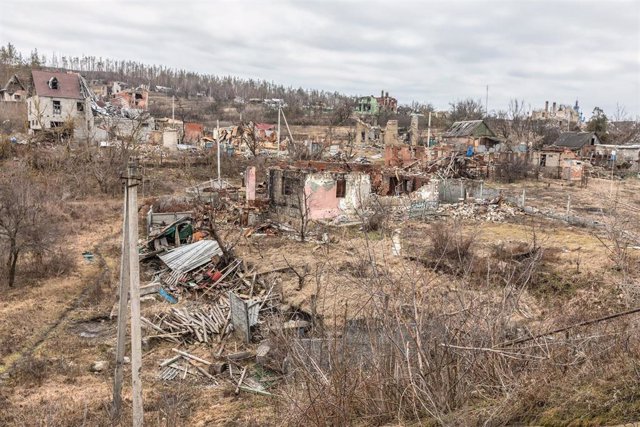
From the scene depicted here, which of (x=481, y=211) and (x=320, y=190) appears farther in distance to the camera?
(x=481, y=211)

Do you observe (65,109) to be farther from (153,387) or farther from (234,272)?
(153,387)

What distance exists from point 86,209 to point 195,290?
1183 cm

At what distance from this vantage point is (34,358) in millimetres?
9211

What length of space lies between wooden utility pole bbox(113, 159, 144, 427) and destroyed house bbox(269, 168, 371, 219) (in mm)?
11946

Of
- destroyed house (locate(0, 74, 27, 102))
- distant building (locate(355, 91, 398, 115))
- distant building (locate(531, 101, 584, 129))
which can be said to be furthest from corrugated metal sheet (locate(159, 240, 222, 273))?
distant building (locate(531, 101, 584, 129))

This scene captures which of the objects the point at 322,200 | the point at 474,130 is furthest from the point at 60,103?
the point at 474,130

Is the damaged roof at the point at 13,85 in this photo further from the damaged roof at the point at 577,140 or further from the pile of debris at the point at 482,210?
the damaged roof at the point at 577,140

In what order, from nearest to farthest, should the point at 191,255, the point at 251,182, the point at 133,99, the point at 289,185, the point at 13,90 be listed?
1. the point at 191,255
2. the point at 289,185
3. the point at 251,182
4. the point at 13,90
5. the point at 133,99

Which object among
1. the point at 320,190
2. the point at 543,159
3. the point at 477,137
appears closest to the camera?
the point at 320,190

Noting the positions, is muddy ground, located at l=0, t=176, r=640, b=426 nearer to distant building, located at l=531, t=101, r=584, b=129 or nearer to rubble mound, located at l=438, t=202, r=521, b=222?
rubble mound, located at l=438, t=202, r=521, b=222

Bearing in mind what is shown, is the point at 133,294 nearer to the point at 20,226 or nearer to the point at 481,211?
the point at 20,226

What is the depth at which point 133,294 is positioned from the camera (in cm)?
625

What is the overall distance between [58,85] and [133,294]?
40594 mm

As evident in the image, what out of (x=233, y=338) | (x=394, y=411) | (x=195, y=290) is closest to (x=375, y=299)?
(x=394, y=411)
